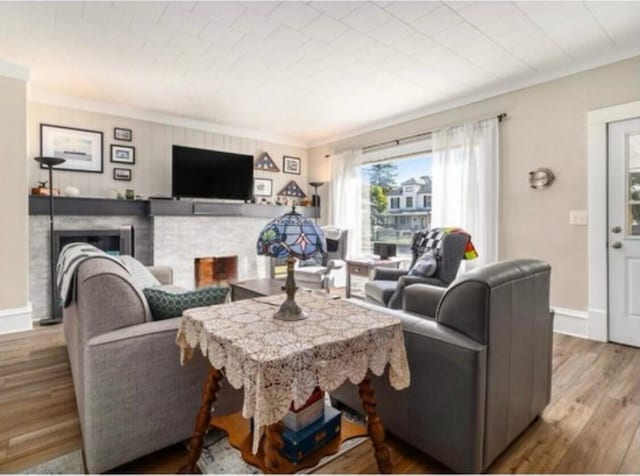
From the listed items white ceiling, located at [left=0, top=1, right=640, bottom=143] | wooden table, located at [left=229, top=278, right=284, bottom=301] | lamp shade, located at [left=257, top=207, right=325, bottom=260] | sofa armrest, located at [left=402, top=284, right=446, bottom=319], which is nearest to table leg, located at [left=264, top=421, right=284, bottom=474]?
lamp shade, located at [left=257, top=207, right=325, bottom=260]

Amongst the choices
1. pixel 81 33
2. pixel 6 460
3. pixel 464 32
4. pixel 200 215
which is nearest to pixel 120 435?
pixel 6 460

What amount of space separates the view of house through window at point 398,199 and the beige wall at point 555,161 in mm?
1109

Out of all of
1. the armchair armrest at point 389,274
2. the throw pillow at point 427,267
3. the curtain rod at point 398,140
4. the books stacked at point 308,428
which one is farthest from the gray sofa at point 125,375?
the curtain rod at point 398,140

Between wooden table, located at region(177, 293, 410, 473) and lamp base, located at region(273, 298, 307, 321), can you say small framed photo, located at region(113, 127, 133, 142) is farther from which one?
lamp base, located at region(273, 298, 307, 321)

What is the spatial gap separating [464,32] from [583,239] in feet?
6.92

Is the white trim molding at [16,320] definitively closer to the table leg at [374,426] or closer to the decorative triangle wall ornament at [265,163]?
the decorative triangle wall ornament at [265,163]

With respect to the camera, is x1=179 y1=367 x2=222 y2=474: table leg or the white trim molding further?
the white trim molding

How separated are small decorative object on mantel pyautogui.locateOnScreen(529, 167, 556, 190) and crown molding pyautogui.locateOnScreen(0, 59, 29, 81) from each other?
16.2 feet

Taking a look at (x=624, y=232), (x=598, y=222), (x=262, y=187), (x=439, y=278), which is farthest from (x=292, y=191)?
(x=624, y=232)

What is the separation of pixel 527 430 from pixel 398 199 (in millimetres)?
3662

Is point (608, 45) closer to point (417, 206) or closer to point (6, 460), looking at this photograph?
point (417, 206)

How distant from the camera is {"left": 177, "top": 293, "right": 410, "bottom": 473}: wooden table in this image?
99 cm

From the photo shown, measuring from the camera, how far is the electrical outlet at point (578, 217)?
3129mm

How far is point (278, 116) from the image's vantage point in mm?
4691
